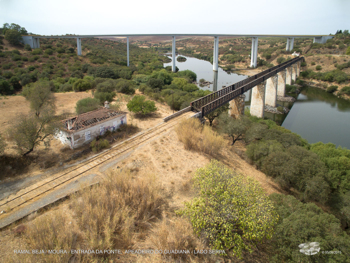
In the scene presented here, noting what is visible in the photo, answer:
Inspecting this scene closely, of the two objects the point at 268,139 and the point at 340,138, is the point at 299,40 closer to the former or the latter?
the point at 340,138

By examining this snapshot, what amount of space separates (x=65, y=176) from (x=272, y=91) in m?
36.6

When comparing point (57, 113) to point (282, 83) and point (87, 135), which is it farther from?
point (282, 83)

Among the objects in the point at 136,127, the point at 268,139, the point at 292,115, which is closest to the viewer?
the point at 268,139

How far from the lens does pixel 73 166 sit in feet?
42.5

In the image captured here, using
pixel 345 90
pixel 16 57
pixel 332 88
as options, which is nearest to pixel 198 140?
pixel 345 90

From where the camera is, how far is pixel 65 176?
11766 millimetres

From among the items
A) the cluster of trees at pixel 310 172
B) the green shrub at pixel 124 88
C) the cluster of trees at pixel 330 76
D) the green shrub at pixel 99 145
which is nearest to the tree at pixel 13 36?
the green shrub at pixel 124 88

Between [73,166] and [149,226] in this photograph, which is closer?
[149,226]

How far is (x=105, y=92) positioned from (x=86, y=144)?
15654 millimetres

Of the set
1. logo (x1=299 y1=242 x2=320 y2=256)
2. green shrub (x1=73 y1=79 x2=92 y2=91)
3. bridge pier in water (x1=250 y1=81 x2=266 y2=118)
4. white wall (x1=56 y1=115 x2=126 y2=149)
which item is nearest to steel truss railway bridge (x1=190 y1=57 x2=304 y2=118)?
bridge pier in water (x1=250 y1=81 x2=266 y2=118)

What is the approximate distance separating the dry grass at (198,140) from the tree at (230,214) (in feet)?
25.1

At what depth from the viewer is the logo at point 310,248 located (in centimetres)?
642

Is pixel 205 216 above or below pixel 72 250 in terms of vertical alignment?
above

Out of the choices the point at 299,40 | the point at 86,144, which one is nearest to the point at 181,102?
the point at 86,144
